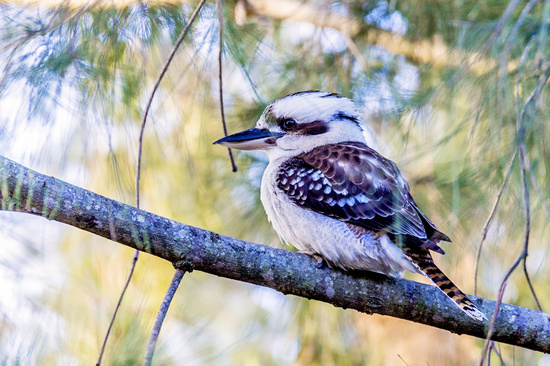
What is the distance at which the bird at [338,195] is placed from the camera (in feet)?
6.56

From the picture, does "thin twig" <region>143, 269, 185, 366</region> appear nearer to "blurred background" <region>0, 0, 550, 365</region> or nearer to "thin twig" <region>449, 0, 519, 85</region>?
"blurred background" <region>0, 0, 550, 365</region>

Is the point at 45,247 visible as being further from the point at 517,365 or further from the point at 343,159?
the point at 517,365

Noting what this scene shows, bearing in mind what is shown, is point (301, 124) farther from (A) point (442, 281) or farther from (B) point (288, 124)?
(A) point (442, 281)

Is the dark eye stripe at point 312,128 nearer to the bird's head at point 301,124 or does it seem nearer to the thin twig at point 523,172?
the bird's head at point 301,124

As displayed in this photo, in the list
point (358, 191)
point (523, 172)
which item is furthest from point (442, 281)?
point (523, 172)

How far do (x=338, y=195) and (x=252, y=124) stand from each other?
868 mm

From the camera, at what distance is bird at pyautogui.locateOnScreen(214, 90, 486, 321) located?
2.00 meters

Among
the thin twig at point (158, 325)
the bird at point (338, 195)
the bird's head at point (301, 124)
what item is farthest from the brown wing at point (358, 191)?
the thin twig at point (158, 325)

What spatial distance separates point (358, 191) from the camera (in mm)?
2152

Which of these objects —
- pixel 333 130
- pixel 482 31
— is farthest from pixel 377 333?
pixel 482 31

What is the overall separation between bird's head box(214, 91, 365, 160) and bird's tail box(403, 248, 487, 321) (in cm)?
69

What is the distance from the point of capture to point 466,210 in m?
1.73

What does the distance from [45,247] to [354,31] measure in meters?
1.99

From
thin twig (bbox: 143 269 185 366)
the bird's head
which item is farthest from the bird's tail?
thin twig (bbox: 143 269 185 366)
